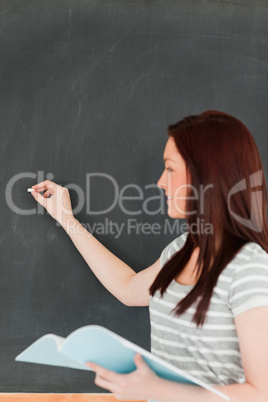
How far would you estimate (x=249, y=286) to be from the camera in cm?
91

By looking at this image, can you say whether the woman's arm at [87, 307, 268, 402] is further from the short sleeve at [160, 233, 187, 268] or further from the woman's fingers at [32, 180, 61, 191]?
the woman's fingers at [32, 180, 61, 191]

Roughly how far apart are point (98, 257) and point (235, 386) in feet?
1.85

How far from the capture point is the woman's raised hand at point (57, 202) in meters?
1.34

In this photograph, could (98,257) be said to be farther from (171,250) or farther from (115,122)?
(115,122)

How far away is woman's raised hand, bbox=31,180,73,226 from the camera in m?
1.34

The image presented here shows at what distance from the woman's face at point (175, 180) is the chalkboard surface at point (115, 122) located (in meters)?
0.30

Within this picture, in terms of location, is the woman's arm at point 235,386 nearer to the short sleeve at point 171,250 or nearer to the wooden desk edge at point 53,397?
the short sleeve at point 171,250

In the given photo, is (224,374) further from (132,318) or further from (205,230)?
(132,318)

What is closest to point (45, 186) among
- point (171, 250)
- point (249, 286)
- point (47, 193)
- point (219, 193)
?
point (47, 193)

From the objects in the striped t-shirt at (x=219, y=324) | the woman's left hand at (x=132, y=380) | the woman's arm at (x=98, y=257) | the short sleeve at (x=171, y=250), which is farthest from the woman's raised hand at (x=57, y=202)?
the woman's left hand at (x=132, y=380)

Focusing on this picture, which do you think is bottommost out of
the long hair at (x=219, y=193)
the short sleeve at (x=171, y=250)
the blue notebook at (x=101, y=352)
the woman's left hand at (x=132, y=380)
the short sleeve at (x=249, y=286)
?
the woman's left hand at (x=132, y=380)

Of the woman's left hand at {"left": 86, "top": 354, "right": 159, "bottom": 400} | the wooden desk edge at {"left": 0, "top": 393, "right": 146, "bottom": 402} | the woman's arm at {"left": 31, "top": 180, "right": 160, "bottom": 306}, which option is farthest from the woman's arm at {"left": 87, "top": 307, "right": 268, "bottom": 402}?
the wooden desk edge at {"left": 0, "top": 393, "right": 146, "bottom": 402}

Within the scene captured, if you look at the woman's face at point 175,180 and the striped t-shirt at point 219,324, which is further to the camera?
the woman's face at point 175,180

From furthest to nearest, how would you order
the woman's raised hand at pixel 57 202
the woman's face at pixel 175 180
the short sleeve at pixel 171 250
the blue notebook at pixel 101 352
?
the woman's raised hand at pixel 57 202
the short sleeve at pixel 171 250
the woman's face at pixel 175 180
the blue notebook at pixel 101 352
